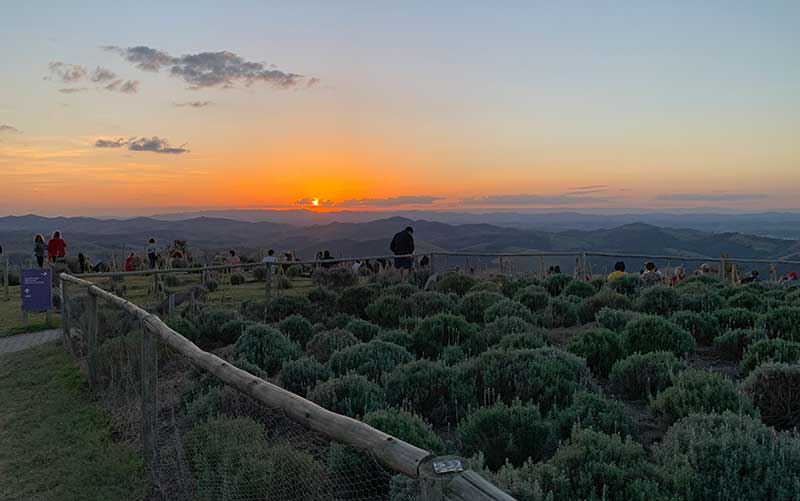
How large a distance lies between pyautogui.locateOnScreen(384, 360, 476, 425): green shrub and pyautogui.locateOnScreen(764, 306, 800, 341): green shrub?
18.6ft

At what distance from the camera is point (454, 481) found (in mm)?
2498

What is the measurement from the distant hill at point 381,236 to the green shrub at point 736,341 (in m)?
88.8

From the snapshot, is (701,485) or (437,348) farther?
(437,348)

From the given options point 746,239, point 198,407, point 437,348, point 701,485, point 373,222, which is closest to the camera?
point 701,485

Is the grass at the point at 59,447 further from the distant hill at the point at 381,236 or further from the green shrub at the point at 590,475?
the distant hill at the point at 381,236

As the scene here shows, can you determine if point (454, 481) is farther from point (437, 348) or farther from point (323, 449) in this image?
point (437, 348)

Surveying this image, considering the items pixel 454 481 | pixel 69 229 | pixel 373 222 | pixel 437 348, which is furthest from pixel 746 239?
pixel 69 229

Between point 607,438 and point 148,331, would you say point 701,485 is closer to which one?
point 607,438

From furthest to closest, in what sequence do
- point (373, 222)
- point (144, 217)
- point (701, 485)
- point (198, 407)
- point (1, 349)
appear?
point (144, 217) → point (373, 222) → point (1, 349) → point (198, 407) → point (701, 485)

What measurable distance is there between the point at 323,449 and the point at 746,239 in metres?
130

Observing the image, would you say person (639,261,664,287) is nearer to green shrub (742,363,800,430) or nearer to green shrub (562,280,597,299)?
green shrub (562,280,597,299)

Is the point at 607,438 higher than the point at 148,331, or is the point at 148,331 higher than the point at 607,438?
the point at 148,331

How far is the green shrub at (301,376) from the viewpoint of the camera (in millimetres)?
8242

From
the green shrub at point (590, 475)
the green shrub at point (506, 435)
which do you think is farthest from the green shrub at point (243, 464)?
the green shrub at point (506, 435)
